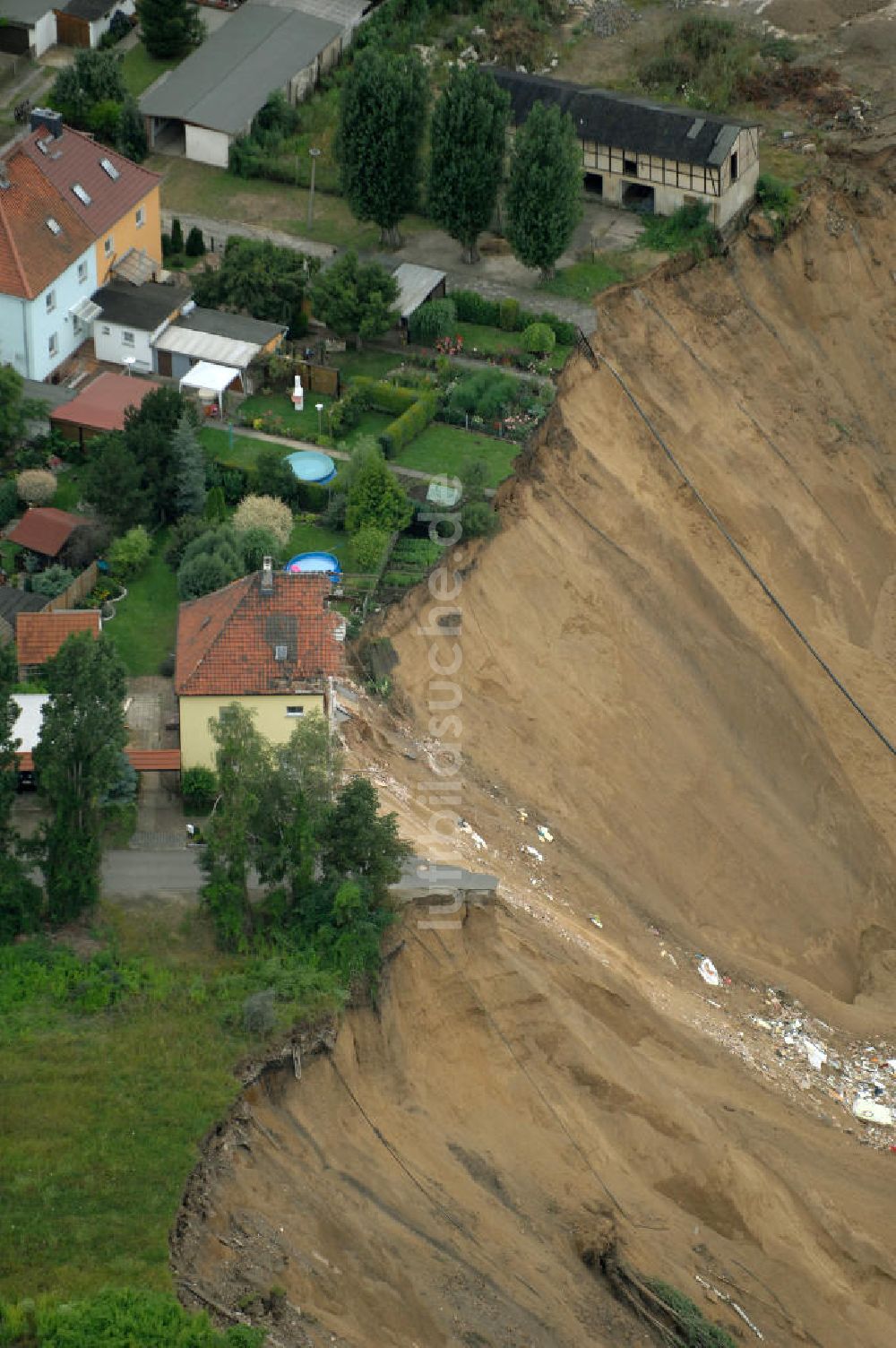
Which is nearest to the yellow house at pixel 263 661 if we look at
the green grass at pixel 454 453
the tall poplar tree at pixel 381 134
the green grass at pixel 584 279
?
the green grass at pixel 454 453

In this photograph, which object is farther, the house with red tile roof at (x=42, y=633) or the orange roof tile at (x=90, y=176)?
the orange roof tile at (x=90, y=176)

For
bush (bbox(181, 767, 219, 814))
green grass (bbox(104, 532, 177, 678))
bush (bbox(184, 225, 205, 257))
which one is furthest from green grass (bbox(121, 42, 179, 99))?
bush (bbox(181, 767, 219, 814))

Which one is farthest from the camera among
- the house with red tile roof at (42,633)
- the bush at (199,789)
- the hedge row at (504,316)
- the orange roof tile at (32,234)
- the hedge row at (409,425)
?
the hedge row at (504,316)

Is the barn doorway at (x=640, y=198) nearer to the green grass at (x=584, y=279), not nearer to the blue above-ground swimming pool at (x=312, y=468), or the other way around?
the green grass at (x=584, y=279)

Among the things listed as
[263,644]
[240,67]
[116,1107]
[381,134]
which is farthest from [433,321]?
[116,1107]

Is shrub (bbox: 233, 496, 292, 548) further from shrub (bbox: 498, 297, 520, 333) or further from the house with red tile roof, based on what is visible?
shrub (bbox: 498, 297, 520, 333)

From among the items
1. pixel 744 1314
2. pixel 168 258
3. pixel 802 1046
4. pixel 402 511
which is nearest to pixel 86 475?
pixel 402 511
